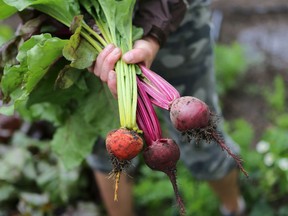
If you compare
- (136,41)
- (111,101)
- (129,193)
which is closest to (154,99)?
(136,41)

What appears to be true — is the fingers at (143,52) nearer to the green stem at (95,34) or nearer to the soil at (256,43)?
the green stem at (95,34)

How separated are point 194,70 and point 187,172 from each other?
0.74 meters

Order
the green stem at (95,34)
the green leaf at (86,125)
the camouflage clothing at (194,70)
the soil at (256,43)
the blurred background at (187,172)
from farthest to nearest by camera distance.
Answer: the soil at (256,43), the blurred background at (187,172), the camouflage clothing at (194,70), the green leaf at (86,125), the green stem at (95,34)

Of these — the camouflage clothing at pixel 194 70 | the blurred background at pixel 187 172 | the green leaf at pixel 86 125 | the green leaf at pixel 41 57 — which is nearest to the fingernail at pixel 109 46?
the green leaf at pixel 41 57

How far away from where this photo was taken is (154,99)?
135 centimetres

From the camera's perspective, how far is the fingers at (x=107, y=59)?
1385 mm

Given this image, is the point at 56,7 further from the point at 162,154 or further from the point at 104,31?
the point at 162,154

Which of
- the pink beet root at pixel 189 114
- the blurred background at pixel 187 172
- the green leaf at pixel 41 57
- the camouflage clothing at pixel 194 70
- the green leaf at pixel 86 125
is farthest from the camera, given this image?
the blurred background at pixel 187 172

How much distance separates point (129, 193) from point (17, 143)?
0.76 meters

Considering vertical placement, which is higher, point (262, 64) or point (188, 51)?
point (188, 51)

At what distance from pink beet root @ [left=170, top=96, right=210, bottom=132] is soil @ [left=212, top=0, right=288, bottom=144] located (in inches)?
68.8

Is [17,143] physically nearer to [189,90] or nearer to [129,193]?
[129,193]

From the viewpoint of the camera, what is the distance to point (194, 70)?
197 cm

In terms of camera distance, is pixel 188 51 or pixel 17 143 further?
pixel 17 143
